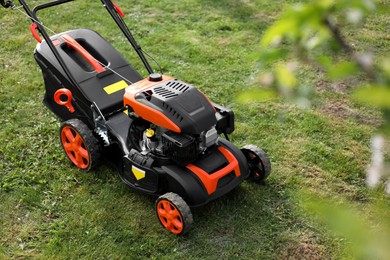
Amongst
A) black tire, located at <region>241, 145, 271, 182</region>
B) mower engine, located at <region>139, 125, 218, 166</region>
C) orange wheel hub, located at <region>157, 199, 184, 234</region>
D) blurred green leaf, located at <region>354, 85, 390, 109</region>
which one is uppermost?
blurred green leaf, located at <region>354, 85, 390, 109</region>

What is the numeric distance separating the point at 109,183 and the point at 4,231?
2.22 feet

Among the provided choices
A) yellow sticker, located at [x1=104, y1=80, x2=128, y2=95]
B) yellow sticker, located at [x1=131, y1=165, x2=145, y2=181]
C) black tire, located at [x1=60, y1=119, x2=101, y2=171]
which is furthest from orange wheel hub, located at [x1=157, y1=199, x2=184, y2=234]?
yellow sticker, located at [x1=104, y1=80, x2=128, y2=95]

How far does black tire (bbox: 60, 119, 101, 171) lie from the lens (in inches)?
123

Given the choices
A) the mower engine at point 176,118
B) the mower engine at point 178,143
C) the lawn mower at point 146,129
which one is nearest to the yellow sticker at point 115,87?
the lawn mower at point 146,129

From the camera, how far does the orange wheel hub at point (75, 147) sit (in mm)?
3227

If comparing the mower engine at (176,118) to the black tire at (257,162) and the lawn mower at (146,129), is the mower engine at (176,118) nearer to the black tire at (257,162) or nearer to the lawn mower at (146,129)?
the lawn mower at (146,129)

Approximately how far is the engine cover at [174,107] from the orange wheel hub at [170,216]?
0.41m

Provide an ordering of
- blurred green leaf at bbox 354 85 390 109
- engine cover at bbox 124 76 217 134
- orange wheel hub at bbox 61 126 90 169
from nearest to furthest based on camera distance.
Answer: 1. blurred green leaf at bbox 354 85 390 109
2. engine cover at bbox 124 76 217 134
3. orange wheel hub at bbox 61 126 90 169

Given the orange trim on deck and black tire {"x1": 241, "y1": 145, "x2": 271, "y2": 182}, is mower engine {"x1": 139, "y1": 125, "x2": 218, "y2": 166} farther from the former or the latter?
black tire {"x1": 241, "y1": 145, "x2": 271, "y2": 182}

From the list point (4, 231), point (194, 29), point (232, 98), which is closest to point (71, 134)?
point (4, 231)

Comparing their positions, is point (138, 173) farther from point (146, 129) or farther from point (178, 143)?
point (178, 143)

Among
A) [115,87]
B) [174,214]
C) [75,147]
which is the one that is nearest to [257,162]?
[174,214]

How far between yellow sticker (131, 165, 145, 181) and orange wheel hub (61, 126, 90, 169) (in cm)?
42

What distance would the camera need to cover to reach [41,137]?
3.73m
